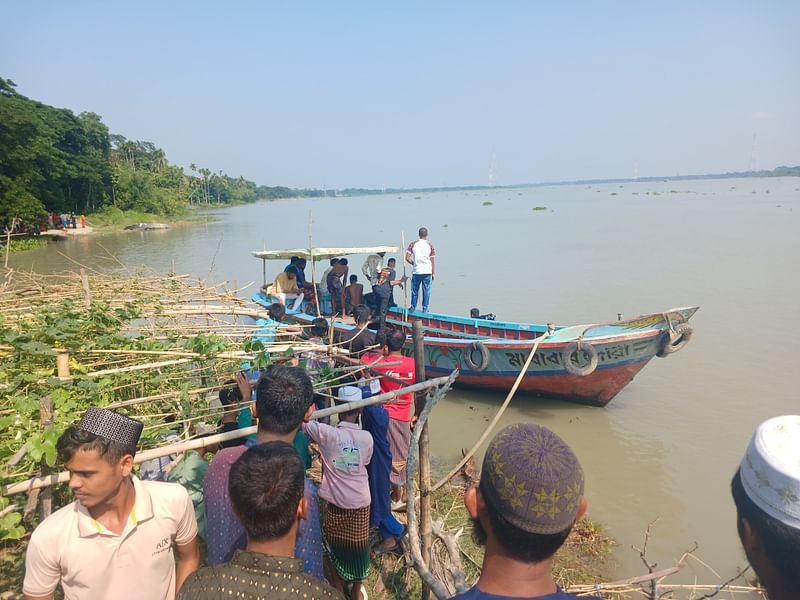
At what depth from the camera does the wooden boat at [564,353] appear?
6.63m

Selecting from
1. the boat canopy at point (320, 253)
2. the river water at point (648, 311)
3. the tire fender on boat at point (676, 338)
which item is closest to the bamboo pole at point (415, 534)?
the river water at point (648, 311)

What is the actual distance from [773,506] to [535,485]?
0.47 metres

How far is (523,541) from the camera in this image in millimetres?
1144

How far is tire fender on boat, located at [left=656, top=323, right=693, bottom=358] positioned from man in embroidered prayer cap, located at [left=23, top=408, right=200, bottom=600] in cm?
654

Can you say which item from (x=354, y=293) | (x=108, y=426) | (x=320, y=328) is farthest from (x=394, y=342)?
(x=354, y=293)

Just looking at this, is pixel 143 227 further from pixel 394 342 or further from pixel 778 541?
pixel 778 541

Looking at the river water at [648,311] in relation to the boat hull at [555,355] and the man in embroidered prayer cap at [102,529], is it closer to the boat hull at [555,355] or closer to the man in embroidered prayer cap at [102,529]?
the boat hull at [555,355]

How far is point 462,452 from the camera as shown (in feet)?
21.5

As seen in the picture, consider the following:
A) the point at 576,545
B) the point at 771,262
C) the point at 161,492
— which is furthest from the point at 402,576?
the point at 771,262

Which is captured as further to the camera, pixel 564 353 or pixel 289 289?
pixel 289 289

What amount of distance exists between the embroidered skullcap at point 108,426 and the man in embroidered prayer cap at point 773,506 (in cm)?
192

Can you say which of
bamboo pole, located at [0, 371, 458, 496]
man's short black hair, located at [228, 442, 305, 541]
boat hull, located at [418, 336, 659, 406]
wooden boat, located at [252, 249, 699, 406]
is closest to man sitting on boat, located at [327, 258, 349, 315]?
wooden boat, located at [252, 249, 699, 406]

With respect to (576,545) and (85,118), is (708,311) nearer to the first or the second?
(576,545)

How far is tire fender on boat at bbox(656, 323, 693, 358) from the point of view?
21.6ft
